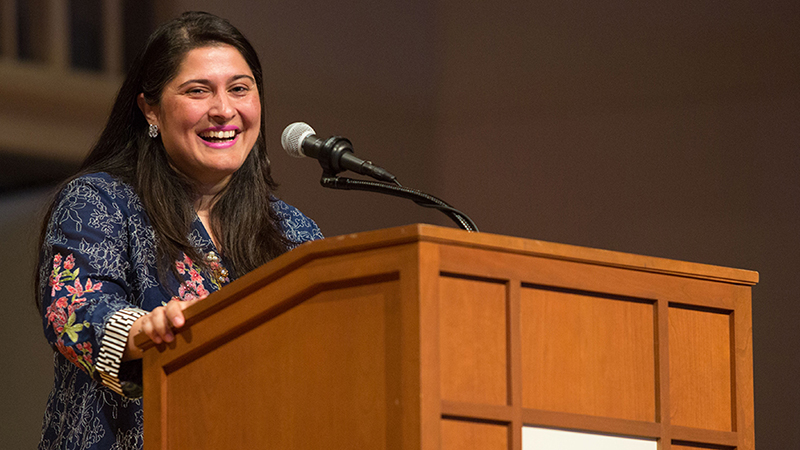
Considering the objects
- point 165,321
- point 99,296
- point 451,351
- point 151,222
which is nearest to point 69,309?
point 99,296

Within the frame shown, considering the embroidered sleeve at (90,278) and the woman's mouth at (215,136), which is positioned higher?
the woman's mouth at (215,136)

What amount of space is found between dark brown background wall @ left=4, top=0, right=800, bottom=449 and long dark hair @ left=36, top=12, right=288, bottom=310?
1.22 m

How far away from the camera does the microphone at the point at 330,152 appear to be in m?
1.58

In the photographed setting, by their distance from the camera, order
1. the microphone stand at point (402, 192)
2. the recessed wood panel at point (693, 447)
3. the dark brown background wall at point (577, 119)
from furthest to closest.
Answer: the dark brown background wall at point (577, 119) < the microphone stand at point (402, 192) < the recessed wood panel at point (693, 447)

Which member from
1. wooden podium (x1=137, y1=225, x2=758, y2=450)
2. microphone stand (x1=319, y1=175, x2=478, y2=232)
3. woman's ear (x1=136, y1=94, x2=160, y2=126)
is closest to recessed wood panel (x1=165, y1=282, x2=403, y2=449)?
wooden podium (x1=137, y1=225, x2=758, y2=450)

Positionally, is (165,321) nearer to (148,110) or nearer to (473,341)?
(473,341)

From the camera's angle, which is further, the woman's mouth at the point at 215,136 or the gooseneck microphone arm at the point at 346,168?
the woman's mouth at the point at 215,136

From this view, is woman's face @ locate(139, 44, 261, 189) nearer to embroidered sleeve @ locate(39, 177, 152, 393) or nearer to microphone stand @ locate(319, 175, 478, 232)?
embroidered sleeve @ locate(39, 177, 152, 393)

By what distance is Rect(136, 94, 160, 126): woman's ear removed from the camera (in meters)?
2.03

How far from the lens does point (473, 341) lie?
1.14 metres

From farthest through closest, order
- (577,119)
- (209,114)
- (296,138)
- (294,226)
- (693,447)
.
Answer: (577,119)
(294,226)
(209,114)
(296,138)
(693,447)

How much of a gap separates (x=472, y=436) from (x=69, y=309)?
72 centimetres

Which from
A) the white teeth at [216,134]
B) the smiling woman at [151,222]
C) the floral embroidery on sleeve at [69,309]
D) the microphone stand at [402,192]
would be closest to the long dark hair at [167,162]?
the smiling woman at [151,222]

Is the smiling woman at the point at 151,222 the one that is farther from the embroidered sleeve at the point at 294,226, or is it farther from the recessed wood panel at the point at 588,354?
the recessed wood panel at the point at 588,354
